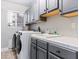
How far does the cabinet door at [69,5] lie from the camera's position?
157 centimetres

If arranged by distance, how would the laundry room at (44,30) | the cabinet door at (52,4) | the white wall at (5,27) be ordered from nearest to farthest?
the laundry room at (44,30)
the cabinet door at (52,4)
the white wall at (5,27)

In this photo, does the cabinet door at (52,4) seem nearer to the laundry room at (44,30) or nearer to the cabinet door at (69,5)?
the laundry room at (44,30)

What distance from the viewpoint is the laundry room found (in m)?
1.50

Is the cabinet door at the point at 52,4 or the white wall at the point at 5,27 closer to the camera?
the cabinet door at the point at 52,4

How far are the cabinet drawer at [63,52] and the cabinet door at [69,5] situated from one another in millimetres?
645

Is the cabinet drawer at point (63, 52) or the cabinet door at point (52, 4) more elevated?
the cabinet door at point (52, 4)

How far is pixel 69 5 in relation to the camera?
5.58 ft

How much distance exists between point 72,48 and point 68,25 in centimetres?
107

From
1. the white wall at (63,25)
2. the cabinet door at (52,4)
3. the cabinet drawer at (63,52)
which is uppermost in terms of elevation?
the cabinet door at (52,4)

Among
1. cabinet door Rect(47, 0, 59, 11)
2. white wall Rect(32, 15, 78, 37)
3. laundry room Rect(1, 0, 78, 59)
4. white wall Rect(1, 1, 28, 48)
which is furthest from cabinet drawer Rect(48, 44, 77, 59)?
white wall Rect(1, 1, 28, 48)

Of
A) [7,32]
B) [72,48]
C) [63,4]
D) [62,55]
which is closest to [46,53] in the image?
[62,55]

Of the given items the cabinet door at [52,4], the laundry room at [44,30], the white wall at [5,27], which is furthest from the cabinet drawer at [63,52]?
the white wall at [5,27]

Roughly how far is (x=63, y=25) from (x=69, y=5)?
0.72 meters

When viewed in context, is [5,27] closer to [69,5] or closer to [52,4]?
[52,4]
